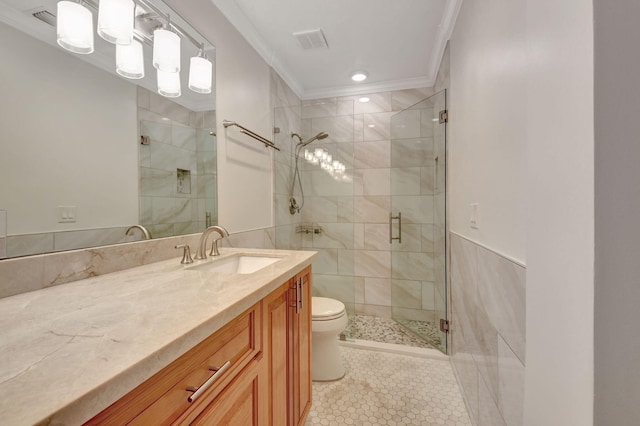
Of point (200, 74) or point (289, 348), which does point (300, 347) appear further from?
point (200, 74)

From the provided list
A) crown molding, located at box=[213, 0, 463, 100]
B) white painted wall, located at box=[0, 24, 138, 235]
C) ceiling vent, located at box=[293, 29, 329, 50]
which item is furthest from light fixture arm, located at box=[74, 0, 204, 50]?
ceiling vent, located at box=[293, 29, 329, 50]

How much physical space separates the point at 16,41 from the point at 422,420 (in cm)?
227

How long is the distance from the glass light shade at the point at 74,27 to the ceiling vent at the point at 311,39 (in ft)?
4.54

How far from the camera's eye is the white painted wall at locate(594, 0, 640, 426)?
40 cm

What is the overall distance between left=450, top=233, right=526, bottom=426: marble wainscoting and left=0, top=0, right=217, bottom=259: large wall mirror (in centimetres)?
145

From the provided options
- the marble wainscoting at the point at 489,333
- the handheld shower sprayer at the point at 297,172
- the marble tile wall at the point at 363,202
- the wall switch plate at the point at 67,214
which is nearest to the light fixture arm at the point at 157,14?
the wall switch plate at the point at 67,214

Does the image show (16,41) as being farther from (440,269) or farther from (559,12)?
(440,269)

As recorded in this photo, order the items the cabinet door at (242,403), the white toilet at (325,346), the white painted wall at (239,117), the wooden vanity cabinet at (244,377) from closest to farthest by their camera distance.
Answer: the wooden vanity cabinet at (244,377) < the cabinet door at (242,403) < the white painted wall at (239,117) < the white toilet at (325,346)

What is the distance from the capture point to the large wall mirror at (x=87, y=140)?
77 centimetres

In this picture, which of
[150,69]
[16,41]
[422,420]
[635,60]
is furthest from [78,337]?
[422,420]

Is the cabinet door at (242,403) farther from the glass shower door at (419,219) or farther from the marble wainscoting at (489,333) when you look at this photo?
the glass shower door at (419,219)

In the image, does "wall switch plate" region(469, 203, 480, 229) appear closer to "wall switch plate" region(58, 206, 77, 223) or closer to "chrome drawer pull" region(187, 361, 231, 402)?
"chrome drawer pull" region(187, 361, 231, 402)

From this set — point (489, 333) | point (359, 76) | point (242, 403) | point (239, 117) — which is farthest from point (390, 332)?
point (359, 76)

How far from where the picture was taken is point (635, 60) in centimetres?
40
